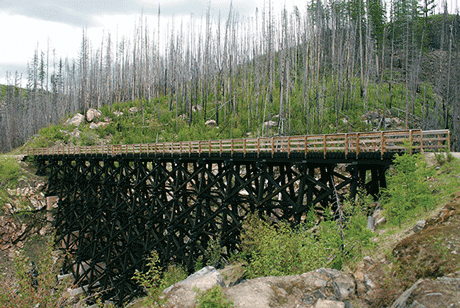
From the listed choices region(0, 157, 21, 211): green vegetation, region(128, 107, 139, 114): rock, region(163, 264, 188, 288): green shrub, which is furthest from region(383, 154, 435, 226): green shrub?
region(128, 107, 139, 114): rock

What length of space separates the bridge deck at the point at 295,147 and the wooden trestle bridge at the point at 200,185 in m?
0.04

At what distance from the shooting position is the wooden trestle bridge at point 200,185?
10.2m

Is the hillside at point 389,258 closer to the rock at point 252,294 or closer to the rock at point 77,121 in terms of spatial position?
the rock at point 252,294

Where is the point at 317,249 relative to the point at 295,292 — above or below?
above

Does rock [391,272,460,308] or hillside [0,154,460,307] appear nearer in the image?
rock [391,272,460,308]

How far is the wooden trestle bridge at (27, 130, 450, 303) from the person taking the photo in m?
10.2

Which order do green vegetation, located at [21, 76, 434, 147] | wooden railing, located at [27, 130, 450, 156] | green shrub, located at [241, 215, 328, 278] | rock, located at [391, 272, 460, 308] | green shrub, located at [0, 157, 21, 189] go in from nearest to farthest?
1. rock, located at [391, 272, 460, 308]
2. green shrub, located at [241, 215, 328, 278]
3. wooden railing, located at [27, 130, 450, 156]
4. green shrub, located at [0, 157, 21, 189]
5. green vegetation, located at [21, 76, 434, 147]

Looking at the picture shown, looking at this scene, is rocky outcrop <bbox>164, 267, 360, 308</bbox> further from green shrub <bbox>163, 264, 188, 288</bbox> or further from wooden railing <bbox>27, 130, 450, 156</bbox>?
green shrub <bbox>163, 264, 188, 288</bbox>

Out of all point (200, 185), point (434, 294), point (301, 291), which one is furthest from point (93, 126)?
point (434, 294)

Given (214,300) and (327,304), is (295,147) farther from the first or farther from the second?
(214,300)

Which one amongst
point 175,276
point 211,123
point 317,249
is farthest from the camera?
point 211,123

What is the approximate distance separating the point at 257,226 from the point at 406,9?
189ft

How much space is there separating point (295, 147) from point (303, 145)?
5.34 meters

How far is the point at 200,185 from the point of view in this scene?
14250 millimetres
